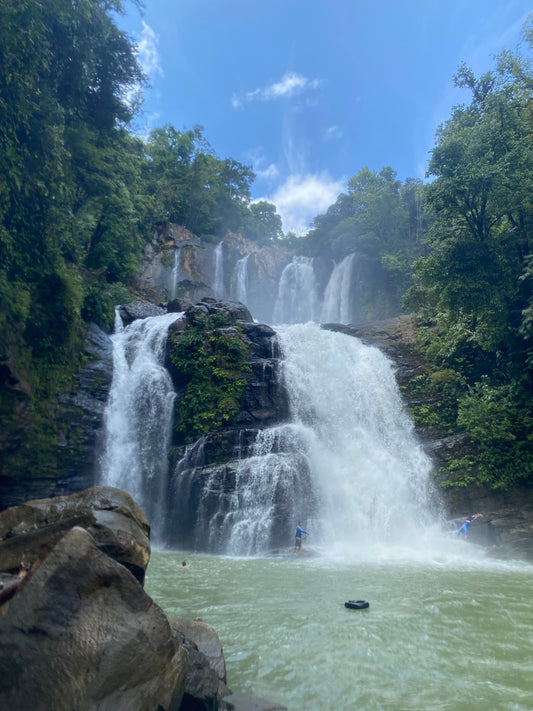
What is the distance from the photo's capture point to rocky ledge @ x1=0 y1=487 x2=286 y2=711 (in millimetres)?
2602

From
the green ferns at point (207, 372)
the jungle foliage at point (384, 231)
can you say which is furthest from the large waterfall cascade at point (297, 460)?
the jungle foliage at point (384, 231)

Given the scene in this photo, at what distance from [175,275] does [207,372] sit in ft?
57.2

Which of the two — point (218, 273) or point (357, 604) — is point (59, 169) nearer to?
point (357, 604)

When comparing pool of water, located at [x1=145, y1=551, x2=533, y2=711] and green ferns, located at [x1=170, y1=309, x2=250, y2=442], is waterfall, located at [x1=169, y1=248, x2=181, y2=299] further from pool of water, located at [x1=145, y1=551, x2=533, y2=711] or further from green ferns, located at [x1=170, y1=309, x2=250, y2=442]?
pool of water, located at [x1=145, y1=551, x2=533, y2=711]

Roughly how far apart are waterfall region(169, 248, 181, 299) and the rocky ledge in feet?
102

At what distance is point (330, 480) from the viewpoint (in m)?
15.6

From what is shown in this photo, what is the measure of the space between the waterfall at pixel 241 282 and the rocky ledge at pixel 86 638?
126ft

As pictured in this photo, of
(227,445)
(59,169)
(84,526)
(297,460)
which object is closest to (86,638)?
(84,526)

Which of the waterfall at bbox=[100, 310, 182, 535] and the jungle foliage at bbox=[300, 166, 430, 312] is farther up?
the jungle foliage at bbox=[300, 166, 430, 312]

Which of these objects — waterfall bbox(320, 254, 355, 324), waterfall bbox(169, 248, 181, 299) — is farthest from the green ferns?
waterfall bbox(320, 254, 355, 324)

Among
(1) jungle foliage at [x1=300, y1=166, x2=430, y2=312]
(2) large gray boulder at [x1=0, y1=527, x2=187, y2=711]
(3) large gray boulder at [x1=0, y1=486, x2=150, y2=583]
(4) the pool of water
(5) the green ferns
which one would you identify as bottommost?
(4) the pool of water

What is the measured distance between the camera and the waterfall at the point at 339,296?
3944cm

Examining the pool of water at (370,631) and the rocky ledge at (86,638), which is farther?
the pool of water at (370,631)

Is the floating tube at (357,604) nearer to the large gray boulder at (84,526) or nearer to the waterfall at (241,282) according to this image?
the large gray boulder at (84,526)
